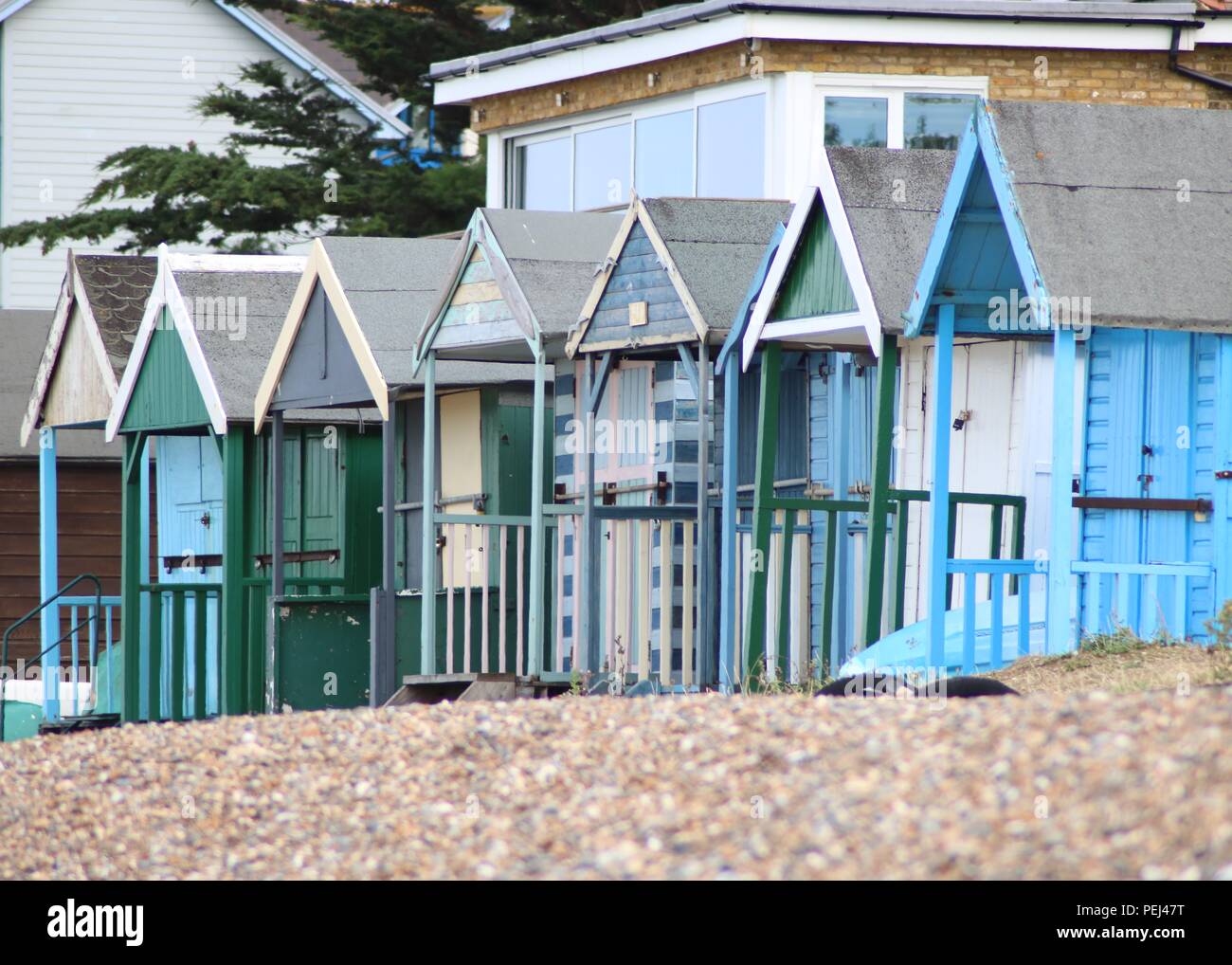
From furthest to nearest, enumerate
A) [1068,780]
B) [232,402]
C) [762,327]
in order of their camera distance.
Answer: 1. [232,402]
2. [762,327]
3. [1068,780]

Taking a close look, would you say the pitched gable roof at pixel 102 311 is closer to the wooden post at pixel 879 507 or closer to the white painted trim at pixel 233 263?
the white painted trim at pixel 233 263

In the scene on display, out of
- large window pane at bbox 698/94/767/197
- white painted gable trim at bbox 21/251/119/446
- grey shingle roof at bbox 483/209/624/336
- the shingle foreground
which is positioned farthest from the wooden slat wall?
the shingle foreground

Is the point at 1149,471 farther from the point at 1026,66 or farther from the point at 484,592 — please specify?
the point at 1026,66

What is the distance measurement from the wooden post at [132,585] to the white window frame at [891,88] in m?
6.29

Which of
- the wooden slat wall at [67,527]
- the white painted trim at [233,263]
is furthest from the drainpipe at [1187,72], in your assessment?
the wooden slat wall at [67,527]

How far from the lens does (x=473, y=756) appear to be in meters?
8.55

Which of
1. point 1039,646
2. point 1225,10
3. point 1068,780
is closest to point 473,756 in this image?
point 1068,780

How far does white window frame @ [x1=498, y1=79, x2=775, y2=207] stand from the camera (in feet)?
55.0

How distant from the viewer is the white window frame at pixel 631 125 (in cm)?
1677

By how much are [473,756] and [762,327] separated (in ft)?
15.0

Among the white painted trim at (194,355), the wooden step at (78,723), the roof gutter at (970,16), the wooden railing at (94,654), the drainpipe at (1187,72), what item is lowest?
the wooden step at (78,723)

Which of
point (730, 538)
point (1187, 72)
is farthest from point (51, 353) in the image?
point (1187, 72)
